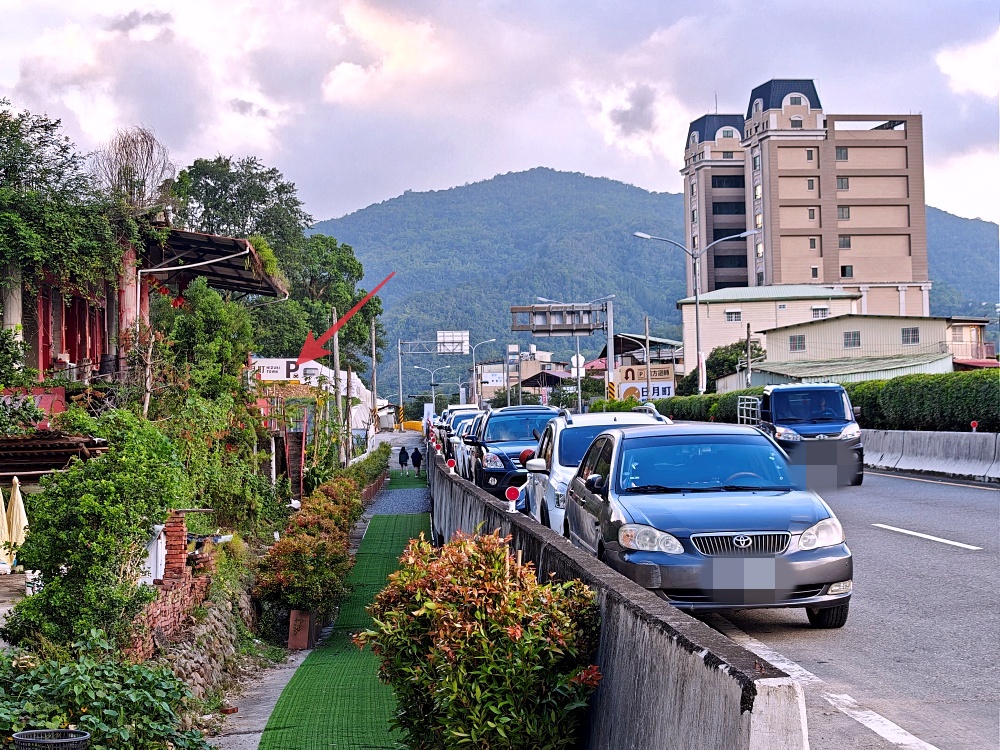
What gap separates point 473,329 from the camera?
19425 cm

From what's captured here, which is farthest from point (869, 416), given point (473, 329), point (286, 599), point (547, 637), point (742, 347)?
point (473, 329)

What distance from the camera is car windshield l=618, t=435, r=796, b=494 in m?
9.67

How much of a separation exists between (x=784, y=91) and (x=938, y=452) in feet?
322

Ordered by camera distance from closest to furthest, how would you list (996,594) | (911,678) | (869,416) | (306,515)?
1. (911,678)
2. (996,594)
3. (306,515)
4. (869,416)

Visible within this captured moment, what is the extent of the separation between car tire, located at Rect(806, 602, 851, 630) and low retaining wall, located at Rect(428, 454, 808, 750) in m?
3.10

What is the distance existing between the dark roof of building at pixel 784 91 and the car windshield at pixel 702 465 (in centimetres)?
11285

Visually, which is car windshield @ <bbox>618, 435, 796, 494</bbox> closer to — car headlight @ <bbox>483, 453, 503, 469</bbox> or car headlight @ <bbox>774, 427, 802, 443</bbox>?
car headlight @ <bbox>483, 453, 503, 469</bbox>

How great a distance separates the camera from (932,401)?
31781mm

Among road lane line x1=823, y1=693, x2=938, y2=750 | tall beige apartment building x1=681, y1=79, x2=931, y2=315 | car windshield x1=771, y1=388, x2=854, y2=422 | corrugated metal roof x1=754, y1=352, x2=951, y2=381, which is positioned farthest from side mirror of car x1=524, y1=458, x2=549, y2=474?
tall beige apartment building x1=681, y1=79, x2=931, y2=315

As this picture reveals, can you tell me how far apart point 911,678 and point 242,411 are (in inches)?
668

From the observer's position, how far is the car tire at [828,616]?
8.91 m

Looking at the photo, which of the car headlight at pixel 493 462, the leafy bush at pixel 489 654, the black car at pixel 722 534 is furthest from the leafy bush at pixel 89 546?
the car headlight at pixel 493 462

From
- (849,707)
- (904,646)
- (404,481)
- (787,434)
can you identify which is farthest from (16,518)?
(404,481)

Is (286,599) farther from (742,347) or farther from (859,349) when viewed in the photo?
(742,347)
